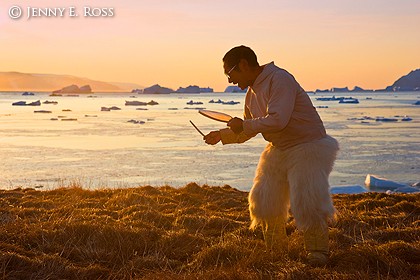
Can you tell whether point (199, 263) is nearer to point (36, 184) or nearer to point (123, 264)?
point (123, 264)

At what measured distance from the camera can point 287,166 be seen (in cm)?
412

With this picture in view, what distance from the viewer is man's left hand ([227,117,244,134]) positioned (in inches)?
155

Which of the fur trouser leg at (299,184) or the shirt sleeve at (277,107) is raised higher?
the shirt sleeve at (277,107)

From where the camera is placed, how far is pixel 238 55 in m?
3.98

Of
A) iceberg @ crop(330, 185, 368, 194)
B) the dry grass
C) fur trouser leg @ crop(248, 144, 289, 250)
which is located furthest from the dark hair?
iceberg @ crop(330, 185, 368, 194)

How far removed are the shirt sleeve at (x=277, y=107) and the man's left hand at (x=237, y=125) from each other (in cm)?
4

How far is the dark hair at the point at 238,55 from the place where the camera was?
13.0ft

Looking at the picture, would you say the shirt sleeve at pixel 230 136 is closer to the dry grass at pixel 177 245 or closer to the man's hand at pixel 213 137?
the man's hand at pixel 213 137

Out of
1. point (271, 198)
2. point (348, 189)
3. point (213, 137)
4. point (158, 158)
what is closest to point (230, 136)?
point (213, 137)

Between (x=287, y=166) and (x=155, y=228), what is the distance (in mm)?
1501

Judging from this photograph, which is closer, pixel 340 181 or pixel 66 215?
pixel 66 215

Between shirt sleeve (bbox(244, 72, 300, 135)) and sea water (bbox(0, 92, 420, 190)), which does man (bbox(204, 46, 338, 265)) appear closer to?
shirt sleeve (bbox(244, 72, 300, 135))

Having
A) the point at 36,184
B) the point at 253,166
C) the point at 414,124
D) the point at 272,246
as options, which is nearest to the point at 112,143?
the point at 253,166

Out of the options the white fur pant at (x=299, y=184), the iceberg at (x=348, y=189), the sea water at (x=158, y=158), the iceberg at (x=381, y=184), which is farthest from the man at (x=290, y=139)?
the iceberg at (x=381, y=184)
